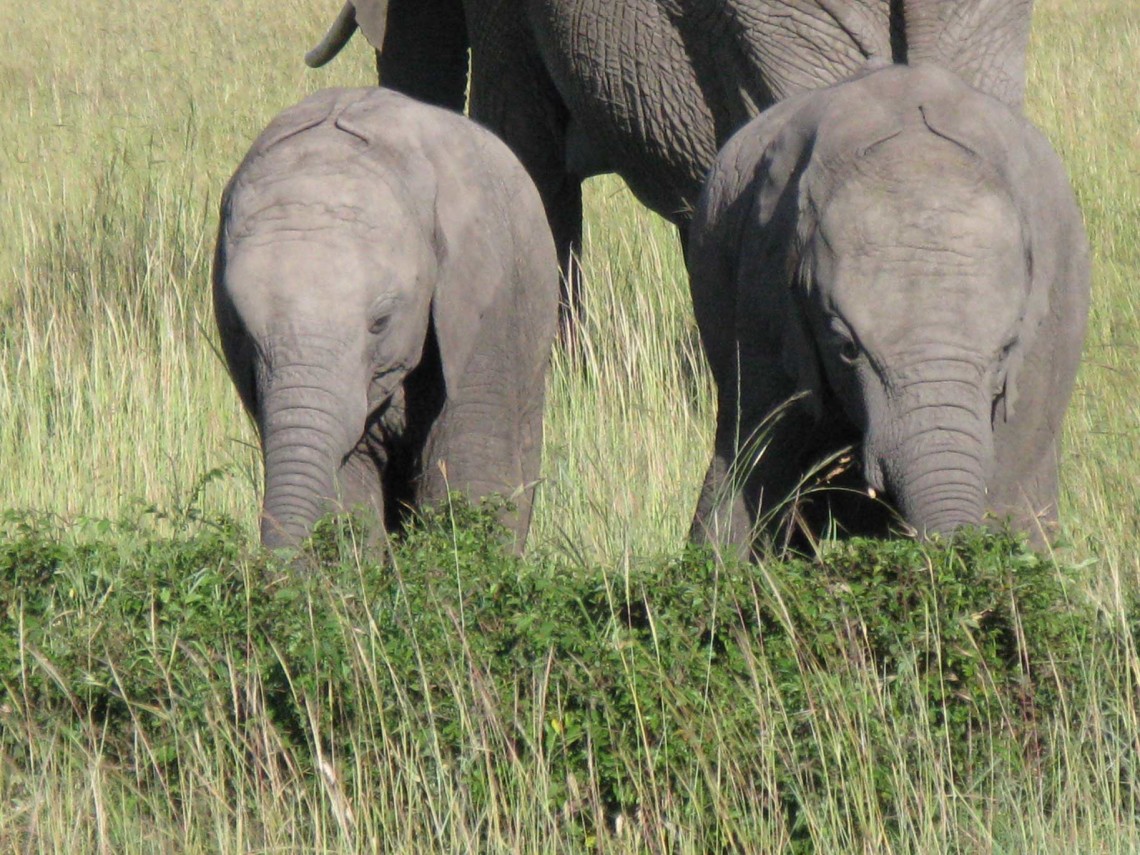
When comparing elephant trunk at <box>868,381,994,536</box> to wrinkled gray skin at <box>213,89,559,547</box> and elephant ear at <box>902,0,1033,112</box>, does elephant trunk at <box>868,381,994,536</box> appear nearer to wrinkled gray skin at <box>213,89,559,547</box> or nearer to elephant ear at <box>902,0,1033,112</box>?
wrinkled gray skin at <box>213,89,559,547</box>

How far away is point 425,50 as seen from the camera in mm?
9117

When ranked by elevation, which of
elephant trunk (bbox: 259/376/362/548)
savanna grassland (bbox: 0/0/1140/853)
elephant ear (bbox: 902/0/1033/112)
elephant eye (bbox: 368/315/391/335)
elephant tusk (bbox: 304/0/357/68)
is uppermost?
elephant ear (bbox: 902/0/1033/112)

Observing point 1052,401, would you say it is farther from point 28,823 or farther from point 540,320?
point 28,823

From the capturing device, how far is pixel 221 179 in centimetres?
1223

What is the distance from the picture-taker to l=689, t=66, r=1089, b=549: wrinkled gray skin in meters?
4.47

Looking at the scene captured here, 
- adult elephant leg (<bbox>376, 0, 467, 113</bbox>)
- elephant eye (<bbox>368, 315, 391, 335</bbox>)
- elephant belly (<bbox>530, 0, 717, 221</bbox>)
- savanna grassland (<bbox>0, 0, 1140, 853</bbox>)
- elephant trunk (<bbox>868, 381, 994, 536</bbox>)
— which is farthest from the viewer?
adult elephant leg (<bbox>376, 0, 467, 113</bbox>)

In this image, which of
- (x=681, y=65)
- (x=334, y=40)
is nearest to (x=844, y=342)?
(x=681, y=65)

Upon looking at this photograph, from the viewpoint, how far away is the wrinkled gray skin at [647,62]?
633 centimetres

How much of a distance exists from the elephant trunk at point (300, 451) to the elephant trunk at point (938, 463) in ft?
4.35

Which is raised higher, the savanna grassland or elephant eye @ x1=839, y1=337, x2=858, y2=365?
elephant eye @ x1=839, y1=337, x2=858, y2=365

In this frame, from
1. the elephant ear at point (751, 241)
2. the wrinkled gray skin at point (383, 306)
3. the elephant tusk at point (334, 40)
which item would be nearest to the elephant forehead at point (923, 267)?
the elephant ear at point (751, 241)

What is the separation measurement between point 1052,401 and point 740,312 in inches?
33.4

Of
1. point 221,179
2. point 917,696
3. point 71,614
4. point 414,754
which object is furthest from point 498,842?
point 221,179

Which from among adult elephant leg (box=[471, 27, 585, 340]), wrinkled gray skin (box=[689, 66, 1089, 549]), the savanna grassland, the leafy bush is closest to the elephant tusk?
adult elephant leg (box=[471, 27, 585, 340])
